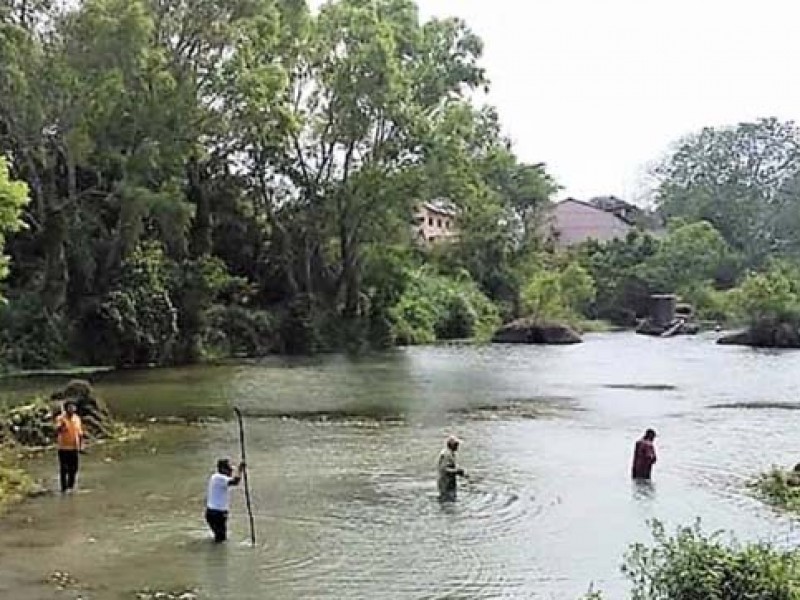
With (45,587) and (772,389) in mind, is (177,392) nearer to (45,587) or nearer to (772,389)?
(772,389)

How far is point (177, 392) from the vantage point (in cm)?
4178

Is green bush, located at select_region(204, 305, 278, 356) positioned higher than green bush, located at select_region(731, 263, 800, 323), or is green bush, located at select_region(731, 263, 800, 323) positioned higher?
green bush, located at select_region(731, 263, 800, 323)

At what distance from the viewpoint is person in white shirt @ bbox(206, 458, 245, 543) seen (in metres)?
18.0

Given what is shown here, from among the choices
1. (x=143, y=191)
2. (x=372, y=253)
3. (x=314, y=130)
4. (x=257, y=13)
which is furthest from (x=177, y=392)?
(x=372, y=253)

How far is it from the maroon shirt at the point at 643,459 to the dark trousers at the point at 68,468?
10.5m

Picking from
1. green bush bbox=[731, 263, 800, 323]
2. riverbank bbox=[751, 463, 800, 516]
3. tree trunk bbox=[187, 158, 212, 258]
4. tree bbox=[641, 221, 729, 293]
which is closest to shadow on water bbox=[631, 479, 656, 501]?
riverbank bbox=[751, 463, 800, 516]

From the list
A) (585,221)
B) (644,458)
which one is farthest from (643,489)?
(585,221)

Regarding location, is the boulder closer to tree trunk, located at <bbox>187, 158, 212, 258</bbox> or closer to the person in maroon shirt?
tree trunk, located at <bbox>187, 158, 212, 258</bbox>

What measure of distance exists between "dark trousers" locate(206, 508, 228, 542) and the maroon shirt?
30.3 ft

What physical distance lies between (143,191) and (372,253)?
20.7 metres

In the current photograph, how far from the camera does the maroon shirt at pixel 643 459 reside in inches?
961

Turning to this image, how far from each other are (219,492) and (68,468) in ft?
18.5

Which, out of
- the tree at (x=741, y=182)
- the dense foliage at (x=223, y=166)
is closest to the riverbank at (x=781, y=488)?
the dense foliage at (x=223, y=166)

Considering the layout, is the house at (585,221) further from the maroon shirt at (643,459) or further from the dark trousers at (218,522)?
the dark trousers at (218,522)
